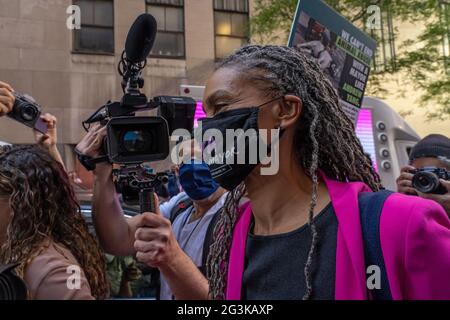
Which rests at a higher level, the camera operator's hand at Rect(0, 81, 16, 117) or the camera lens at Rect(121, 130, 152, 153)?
the camera operator's hand at Rect(0, 81, 16, 117)

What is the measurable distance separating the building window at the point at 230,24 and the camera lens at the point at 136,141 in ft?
31.8

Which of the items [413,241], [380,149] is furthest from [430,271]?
[380,149]

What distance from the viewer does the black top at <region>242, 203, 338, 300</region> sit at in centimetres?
141

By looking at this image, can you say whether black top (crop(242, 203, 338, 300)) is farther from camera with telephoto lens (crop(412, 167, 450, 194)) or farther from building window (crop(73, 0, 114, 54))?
building window (crop(73, 0, 114, 54))

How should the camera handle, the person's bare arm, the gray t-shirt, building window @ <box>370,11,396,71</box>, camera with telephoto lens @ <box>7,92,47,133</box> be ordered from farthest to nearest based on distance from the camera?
1. building window @ <box>370,11,396,71</box>
2. the gray t-shirt
3. camera with telephoto lens @ <box>7,92,47,133</box>
4. the person's bare arm
5. the camera handle

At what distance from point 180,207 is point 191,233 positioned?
0.42 meters

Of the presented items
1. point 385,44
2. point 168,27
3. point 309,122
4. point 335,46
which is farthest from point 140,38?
point 385,44

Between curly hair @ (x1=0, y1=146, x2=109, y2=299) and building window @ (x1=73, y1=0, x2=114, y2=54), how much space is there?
32.3 ft

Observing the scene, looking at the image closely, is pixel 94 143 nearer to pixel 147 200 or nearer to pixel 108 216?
pixel 108 216

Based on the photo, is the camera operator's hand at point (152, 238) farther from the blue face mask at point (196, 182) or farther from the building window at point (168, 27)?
the building window at point (168, 27)

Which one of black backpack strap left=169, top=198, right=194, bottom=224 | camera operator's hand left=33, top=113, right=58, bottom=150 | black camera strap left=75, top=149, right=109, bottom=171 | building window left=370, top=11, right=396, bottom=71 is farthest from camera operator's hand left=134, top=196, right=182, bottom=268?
building window left=370, top=11, right=396, bottom=71

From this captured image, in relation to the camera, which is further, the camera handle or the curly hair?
the curly hair

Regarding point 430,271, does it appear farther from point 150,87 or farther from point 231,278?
point 150,87

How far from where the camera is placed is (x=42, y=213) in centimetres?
208
